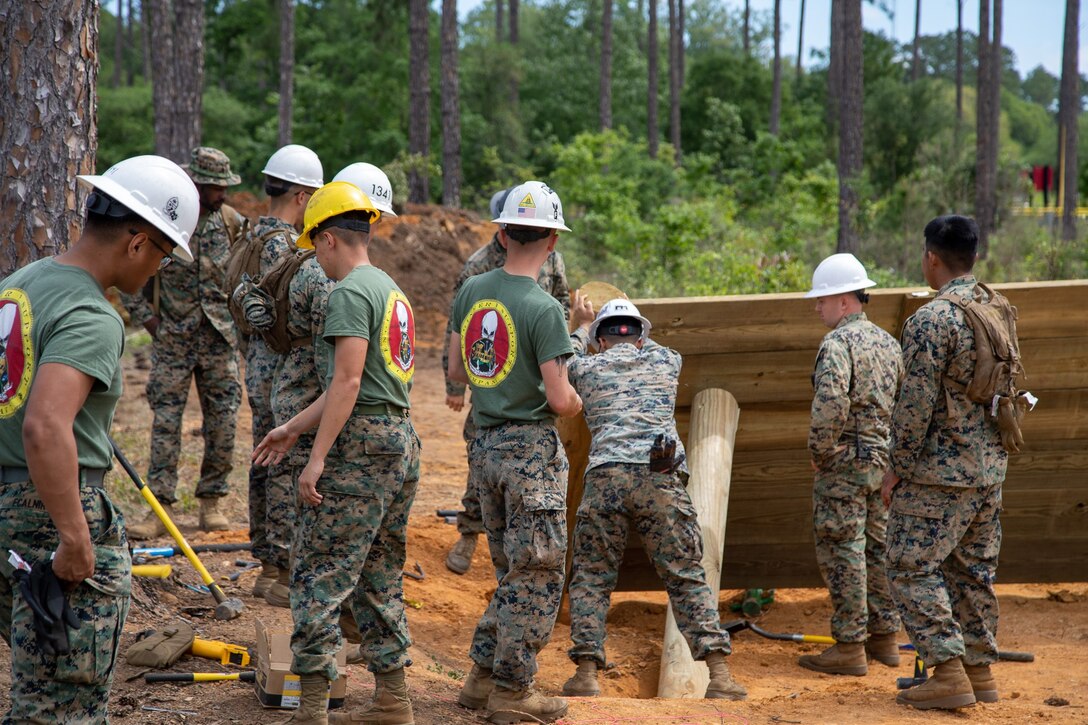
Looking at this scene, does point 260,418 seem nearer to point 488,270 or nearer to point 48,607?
point 488,270

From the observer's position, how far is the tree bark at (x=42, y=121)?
19.0 ft

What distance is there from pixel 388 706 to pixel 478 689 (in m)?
0.64

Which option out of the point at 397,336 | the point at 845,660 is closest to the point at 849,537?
the point at 845,660

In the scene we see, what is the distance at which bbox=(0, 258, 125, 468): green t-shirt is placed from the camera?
3086 mm

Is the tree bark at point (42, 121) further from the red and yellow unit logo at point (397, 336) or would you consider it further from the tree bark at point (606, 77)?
the tree bark at point (606, 77)

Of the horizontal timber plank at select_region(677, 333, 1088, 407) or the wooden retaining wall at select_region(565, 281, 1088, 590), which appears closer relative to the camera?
the wooden retaining wall at select_region(565, 281, 1088, 590)

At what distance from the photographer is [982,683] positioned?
6.00 m

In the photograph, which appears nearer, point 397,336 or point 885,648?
point 397,336

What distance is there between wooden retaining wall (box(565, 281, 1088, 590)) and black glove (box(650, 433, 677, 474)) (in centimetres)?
134

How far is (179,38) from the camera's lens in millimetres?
15945

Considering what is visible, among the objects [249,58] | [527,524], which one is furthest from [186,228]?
[249,58]

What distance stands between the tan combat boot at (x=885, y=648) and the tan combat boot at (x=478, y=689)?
10.6 feet

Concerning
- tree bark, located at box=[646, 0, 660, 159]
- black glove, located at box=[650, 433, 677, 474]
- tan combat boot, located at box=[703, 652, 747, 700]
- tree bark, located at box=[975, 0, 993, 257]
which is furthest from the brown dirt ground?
tree bark, located at box=[646, 0, 660, 159]

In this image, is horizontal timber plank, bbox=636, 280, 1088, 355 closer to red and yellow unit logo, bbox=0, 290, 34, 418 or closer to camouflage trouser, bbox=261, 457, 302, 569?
camouflage trouser, bbox=261, 457, 302, 569
